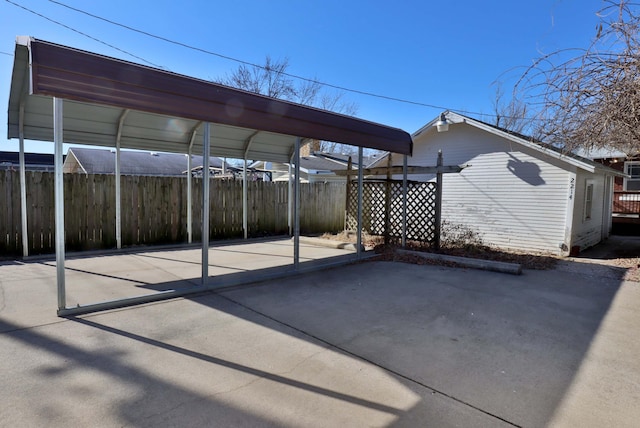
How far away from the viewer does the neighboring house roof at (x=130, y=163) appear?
1863 centimetres

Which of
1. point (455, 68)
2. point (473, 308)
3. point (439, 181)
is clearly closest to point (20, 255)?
point (473, 308)

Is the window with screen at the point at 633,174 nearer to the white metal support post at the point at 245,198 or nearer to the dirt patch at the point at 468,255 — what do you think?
the dirt patch at the point at 468,255

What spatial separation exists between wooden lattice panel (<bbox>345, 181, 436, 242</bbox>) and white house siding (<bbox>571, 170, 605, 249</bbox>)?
3470 millimetres

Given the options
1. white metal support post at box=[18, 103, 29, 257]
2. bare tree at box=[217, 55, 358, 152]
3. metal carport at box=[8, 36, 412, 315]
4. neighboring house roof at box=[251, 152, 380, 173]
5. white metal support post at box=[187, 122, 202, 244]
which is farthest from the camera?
bare tree at box=[217, 55, 358, 152]

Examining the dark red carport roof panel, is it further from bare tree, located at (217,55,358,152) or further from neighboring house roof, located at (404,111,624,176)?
bare tree, located at (217,55,358,152)

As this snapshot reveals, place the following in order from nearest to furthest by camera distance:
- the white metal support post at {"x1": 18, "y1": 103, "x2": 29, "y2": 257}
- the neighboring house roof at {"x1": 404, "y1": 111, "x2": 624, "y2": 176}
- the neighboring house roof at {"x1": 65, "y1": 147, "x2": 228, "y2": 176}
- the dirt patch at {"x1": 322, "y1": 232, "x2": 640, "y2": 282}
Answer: the white metal support post at {"x1": 18, "y1": 103, "x2": 29, "y2": 257}
the dirt patch at {"x1": 322, "y1": 232, "x2": 640, "y2": 282}
the neighboring house roof at {"x1": 404, "y1": 111, "x2": 624, "y2": 176}
the neighboring house roof at {"x1": 65, "y1": 147, "x2": 228, "y2": 176}

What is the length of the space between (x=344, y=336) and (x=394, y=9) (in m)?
12.6

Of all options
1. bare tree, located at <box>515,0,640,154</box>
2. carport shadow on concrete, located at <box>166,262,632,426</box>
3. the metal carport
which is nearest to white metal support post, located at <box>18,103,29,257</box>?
the metal carport

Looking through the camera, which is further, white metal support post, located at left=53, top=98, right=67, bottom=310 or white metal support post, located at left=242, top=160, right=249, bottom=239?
white metal support post, located at left=242, top=160, right=249, bottom=239

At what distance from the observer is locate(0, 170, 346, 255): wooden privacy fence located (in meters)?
6.57

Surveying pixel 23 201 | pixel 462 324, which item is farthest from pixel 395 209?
pixel 23 201

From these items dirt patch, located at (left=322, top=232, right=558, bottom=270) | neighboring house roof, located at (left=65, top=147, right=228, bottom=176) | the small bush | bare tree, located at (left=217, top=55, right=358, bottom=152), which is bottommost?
dirt patch, located at (left=322, top=232, right=558, bottom=270)

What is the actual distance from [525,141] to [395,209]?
354cm

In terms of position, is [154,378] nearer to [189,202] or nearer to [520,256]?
[189,202]
